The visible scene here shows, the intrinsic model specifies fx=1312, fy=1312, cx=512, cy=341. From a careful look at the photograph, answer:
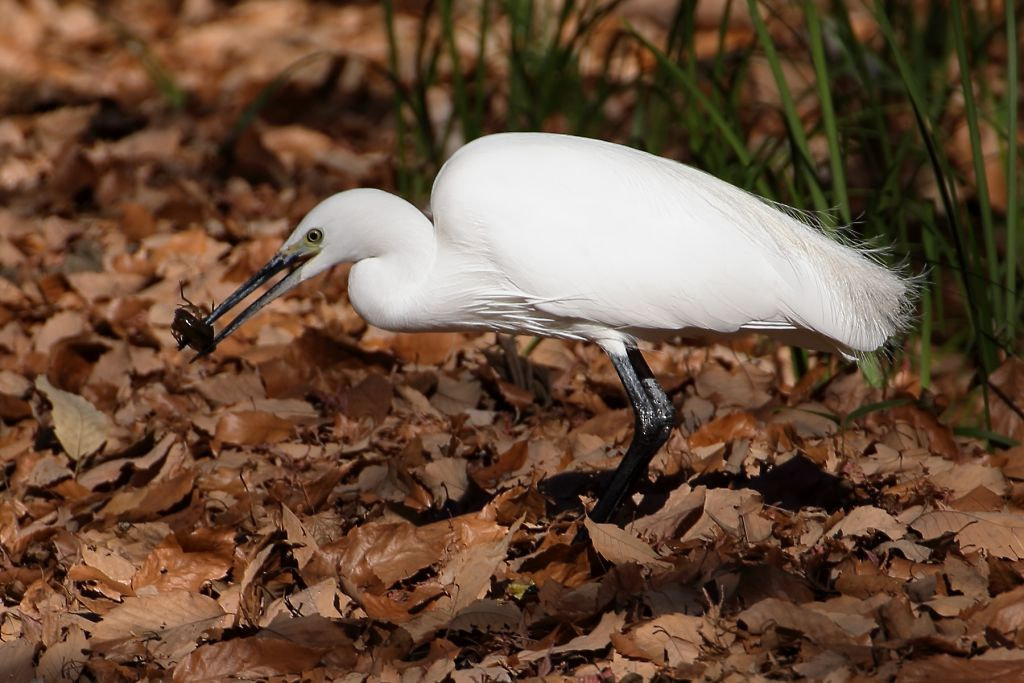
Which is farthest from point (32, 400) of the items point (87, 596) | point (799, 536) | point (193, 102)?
point (193, 102)

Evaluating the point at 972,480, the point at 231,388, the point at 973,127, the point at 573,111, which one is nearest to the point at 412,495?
the point at 231,388

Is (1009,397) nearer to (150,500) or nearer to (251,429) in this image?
(251,429)

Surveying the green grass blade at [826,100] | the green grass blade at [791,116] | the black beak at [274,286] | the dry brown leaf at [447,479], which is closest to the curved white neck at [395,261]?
the black beak at [274,286]

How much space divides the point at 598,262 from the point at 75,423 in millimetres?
1796

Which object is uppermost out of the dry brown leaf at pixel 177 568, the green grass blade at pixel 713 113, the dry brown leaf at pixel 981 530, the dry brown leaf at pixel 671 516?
the green grass blade at pixel 713 113

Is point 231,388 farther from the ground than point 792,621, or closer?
closer

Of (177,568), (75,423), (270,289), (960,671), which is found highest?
(270,289)

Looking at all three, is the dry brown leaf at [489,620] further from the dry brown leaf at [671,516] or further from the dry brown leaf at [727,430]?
the dry brown leaf at [727,430]

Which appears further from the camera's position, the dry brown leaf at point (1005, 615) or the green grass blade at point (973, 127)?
the green grass blade at point (973, 127)

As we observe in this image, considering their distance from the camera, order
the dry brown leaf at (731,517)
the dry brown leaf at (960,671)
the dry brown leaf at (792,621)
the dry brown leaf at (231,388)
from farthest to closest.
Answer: the dry brown leaf at (231,388)
the dry brown leaf at (731,517)
the dry brown leaf at (792,621)
the dry brown leaf at (960,671)

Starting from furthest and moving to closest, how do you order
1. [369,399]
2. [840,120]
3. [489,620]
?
[840,120]
[369,399]
[489,620]

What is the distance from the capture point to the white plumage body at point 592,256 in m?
3.52

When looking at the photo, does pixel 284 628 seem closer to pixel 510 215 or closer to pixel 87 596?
pixel 87 596

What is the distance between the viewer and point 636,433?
11.9ft
